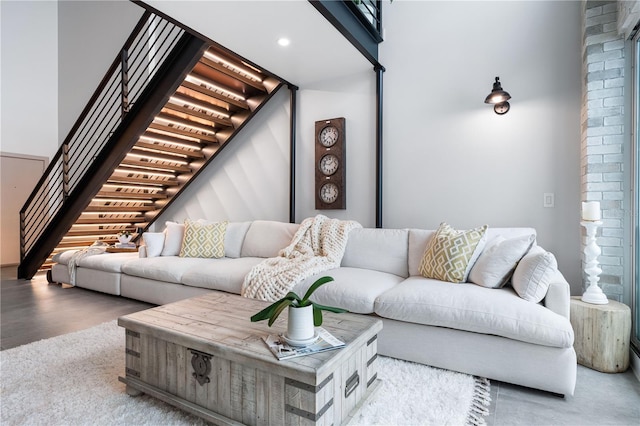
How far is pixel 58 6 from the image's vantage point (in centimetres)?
689

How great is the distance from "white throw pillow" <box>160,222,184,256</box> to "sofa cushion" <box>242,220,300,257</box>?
793 millimetres

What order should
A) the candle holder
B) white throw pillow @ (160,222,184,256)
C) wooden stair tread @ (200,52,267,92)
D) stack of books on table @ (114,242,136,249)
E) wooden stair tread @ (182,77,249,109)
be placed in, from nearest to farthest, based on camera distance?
1. the candle holder
2. wooden stair tread @ (200,52,267,92)
3. wooden stair tread @ (182,77,249,109)
4. white throw pillow @ (160,222,184,256)
5. stack of books on table @ (114,242,136,249)

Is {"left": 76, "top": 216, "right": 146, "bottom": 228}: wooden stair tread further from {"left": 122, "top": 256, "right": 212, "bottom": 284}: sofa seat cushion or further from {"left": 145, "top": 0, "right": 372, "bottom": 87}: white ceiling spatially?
{"left": 145, "top": 0, "right": 372, "bottom": 87}: white ceiling

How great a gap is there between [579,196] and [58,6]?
30.3 ft

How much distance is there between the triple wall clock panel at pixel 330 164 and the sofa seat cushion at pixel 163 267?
1.44 metres

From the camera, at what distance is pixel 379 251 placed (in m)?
3.07

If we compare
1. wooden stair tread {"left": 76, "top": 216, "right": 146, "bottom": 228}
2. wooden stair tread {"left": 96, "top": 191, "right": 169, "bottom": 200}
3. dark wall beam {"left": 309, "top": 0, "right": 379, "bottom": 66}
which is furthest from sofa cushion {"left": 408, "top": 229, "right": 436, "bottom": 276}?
wooden stair tread {"left": 76, "top": 216, "right": 146, "bottom": 228}

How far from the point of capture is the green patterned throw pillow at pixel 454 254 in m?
2.42

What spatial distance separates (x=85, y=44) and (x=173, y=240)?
195 inches

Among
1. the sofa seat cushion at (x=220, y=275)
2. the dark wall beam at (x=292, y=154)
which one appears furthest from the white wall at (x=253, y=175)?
the sofa seat cushion at (x=220, y=275)

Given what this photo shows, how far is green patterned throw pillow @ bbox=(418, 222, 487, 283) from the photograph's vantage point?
242cm

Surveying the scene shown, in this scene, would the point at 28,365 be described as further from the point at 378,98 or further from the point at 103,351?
the point at 378,98

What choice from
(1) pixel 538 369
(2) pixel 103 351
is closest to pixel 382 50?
(1) pixel 538 369

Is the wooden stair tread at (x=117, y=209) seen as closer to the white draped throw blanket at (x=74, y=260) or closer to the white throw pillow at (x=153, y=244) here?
the white draped throw blanket at (x=74, y=260)
